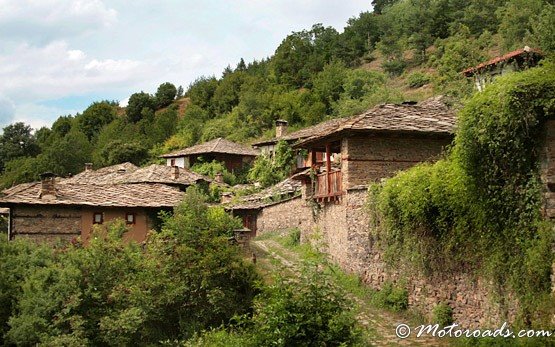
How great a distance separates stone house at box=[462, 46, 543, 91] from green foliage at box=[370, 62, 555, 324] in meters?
10.1

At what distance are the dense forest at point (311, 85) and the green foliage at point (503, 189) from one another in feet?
95.6

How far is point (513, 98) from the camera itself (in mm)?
8922

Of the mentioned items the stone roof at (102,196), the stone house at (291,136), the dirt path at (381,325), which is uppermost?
the stone house at (291,136)

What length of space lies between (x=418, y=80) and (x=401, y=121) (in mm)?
41079

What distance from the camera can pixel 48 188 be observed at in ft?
69.7

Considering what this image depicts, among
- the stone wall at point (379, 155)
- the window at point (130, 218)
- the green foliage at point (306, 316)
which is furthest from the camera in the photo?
the window at point (130, 218)

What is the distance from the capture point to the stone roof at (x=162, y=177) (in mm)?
32000

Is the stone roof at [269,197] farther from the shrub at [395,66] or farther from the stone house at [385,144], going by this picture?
the shrub at [395,66]

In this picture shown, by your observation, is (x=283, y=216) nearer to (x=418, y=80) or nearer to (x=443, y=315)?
(x=443, y=315)

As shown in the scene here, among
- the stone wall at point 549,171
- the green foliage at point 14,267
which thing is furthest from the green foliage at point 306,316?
the green foliage at point 14,267

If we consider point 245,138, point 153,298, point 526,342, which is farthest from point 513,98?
point 245,138

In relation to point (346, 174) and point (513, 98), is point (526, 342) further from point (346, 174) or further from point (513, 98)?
point (346, 174)

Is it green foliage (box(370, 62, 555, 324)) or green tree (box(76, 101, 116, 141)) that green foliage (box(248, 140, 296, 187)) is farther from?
green tree (box(76, 101, 116, 141))

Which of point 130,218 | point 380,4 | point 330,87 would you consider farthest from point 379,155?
point 380,4
